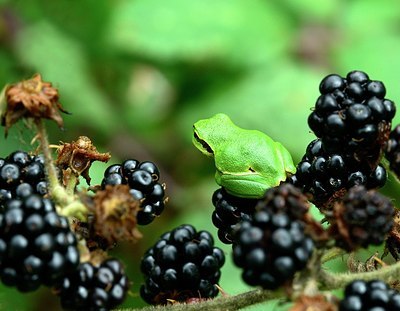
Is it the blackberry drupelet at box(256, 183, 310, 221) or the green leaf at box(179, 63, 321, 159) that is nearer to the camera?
the blackberry drupelet at box(256, 183, 310, 221)

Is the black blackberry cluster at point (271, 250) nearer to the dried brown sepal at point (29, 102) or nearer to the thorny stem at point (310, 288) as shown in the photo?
the thorny stem at point (310, 288)

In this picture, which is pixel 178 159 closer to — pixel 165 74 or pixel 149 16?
pixel 165 74

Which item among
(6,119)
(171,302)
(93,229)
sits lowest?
(171,302)

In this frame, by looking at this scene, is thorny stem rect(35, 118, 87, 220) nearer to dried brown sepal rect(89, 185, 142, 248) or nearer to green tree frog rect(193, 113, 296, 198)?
dried brown sepal rect(89, 185, 142, 248)

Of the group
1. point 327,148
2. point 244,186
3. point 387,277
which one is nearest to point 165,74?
point 244,186

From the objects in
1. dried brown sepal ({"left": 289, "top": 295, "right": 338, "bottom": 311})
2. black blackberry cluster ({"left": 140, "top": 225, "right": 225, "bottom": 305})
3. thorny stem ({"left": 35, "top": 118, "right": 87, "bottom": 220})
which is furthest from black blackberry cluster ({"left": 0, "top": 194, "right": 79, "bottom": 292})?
dried brown sepal ({"left": 289, "top": 295, "right": 338, "bottom": 311})

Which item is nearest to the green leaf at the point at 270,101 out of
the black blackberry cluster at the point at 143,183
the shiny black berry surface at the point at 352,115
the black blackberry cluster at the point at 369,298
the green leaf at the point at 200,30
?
the green leaf at the point at 200,30
